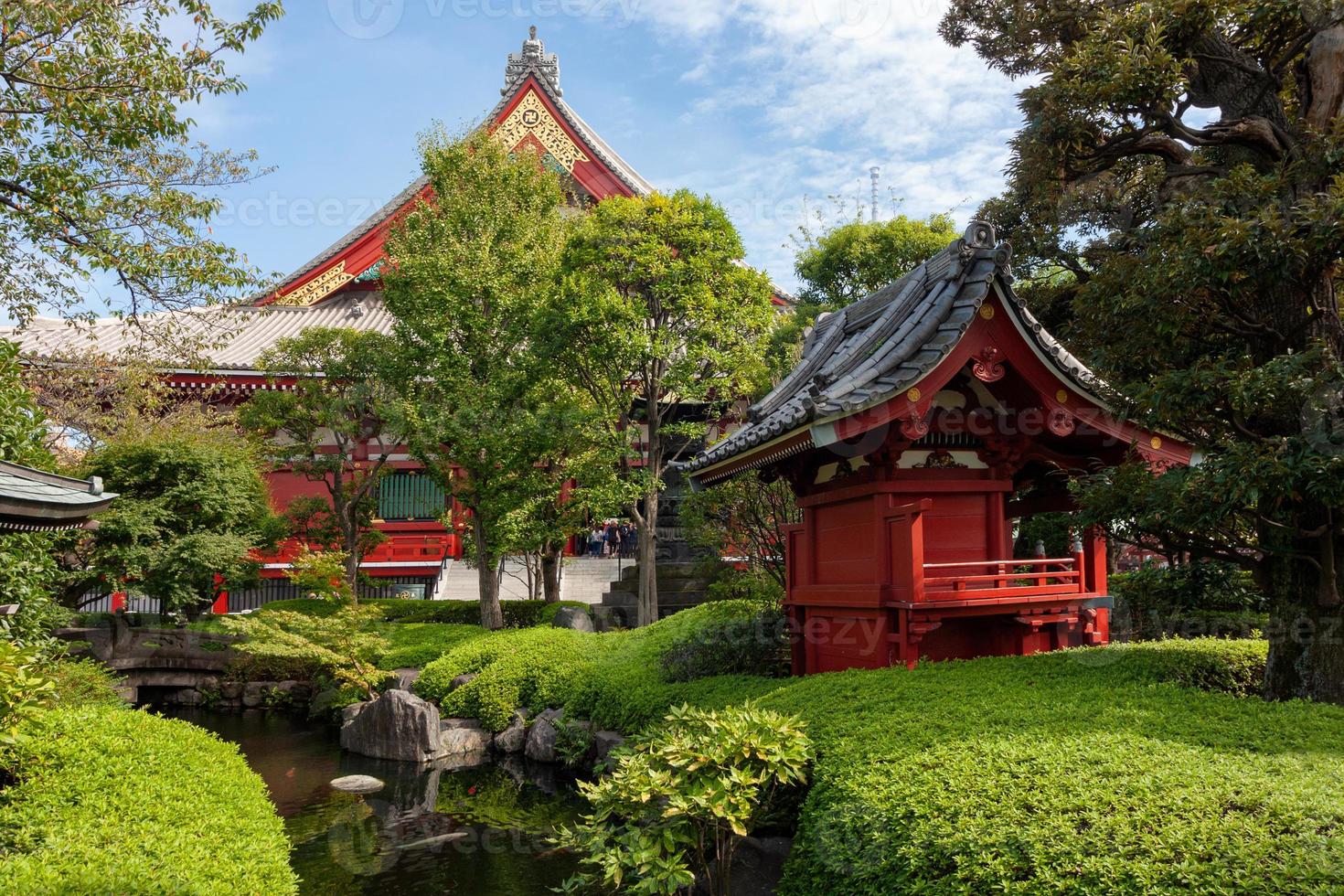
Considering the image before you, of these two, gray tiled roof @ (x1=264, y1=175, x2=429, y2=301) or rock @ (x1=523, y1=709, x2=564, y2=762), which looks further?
gray tiled roof @ (x1=264, y1=175, x2=429, y2=301)

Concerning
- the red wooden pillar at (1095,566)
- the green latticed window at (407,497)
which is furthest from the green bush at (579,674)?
the green latticed window at (407,497)

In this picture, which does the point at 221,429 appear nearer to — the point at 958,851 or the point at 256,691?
the point at 256,691

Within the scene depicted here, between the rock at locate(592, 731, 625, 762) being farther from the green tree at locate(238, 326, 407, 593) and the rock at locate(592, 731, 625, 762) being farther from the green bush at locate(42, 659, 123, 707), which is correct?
the green tree at locate(238, 326, 407, 593)

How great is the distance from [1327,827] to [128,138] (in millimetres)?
10936

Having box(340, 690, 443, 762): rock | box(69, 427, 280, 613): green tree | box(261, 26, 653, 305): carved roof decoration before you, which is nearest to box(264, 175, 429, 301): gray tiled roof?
box(261, 26, 653, 305): carved roof decoration

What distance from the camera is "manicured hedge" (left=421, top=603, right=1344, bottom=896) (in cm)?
423

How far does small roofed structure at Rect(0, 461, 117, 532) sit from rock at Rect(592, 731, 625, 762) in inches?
241

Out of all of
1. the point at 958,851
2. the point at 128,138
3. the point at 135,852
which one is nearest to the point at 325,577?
the point at 128,138

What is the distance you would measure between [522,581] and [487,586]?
468cm

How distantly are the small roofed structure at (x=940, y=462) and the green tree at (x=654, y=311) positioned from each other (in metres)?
6.11

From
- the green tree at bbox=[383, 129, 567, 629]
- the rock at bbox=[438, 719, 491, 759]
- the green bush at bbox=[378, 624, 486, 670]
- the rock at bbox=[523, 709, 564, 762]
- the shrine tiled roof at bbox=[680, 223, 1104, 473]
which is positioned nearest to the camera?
the shrine tiled roof at bbox=[680, 223, 1104, 473]

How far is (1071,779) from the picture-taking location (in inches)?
197

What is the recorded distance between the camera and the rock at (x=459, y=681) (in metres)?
14.2

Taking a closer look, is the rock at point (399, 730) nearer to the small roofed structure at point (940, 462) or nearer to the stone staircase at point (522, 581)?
the small roofed structure at point (940, 462)
